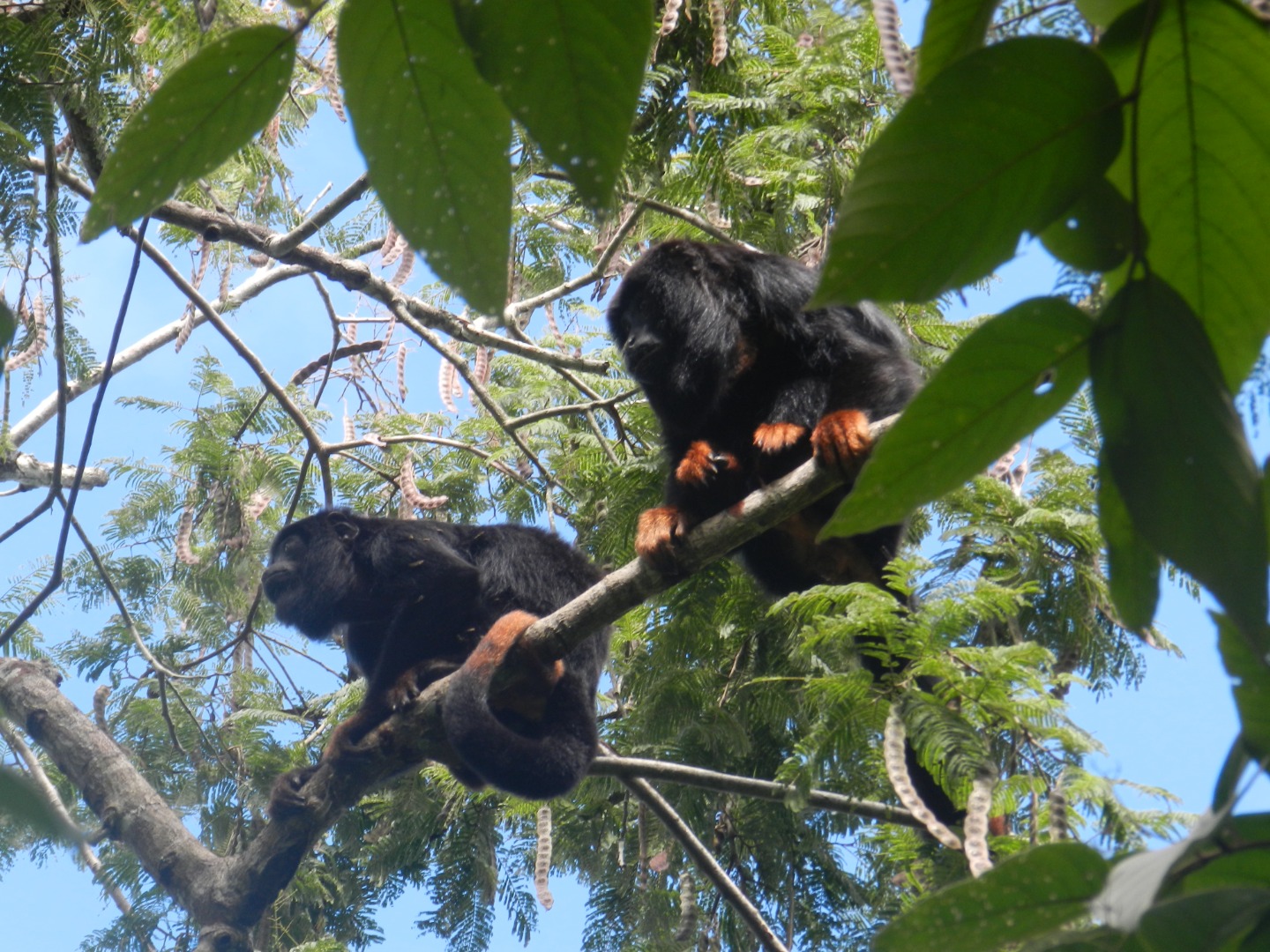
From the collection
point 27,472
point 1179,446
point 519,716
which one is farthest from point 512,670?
point 27,472

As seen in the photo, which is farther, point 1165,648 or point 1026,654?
point 1165,648

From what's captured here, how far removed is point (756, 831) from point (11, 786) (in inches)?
168

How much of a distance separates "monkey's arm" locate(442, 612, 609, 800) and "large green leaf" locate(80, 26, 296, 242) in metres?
2.89

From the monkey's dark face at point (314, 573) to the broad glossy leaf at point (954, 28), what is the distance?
465cm

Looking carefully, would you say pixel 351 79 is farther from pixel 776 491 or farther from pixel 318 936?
pixel 318 936

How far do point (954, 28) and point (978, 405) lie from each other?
176mm

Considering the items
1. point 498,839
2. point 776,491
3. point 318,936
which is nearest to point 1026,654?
point 776,491

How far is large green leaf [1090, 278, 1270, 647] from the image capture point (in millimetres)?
364

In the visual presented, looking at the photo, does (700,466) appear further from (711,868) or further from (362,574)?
(362,574)

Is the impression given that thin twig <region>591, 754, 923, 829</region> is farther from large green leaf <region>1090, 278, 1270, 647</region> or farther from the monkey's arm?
large green leaf <region>1090, 278, 1270, 647</region>

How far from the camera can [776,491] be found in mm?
2393

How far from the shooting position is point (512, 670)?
354 cm

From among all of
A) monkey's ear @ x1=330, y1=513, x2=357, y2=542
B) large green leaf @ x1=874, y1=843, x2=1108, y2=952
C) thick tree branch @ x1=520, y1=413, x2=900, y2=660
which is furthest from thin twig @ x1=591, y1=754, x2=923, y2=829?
large green leaf @ x1=874, y1=843, x2=1108, y2=952

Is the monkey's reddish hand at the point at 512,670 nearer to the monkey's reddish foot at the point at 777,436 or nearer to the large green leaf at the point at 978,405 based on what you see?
the monkey's reddish foot at the point at 777,436
